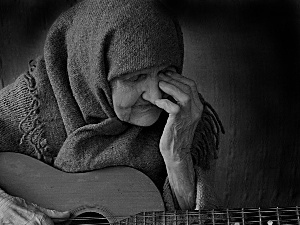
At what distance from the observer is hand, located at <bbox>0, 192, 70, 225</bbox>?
1.37 metres

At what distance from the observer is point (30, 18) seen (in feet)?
6.41

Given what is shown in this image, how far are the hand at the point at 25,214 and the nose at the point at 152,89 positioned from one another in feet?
0.94

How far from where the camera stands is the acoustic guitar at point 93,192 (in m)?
1.36

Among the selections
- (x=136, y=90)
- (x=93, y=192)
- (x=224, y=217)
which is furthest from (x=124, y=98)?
(x=224, y=217)

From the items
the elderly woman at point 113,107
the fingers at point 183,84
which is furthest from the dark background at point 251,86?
the fingers at point 183,84

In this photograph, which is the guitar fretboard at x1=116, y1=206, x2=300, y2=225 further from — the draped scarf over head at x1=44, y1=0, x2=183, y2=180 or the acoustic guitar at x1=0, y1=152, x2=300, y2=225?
the draped scarf over head at x1=44, y1=0, x2=183, y2=180

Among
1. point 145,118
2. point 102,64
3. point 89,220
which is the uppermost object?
point 102,64

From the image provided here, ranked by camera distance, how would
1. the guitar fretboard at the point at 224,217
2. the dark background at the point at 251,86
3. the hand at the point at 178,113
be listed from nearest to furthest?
1. the guitar fretboard at the point at 224,217
2. the hand at the point at 178,113
3. the dark background at the point at 251,86

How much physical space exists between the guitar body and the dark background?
0.45 meters

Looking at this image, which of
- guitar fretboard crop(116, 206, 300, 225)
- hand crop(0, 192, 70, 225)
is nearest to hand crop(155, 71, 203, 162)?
guitar fretboard crop(116, 206, 300, 225)

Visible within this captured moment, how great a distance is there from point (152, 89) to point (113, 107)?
0.10 m

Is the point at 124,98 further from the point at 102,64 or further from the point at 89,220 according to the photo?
the point at 89,220

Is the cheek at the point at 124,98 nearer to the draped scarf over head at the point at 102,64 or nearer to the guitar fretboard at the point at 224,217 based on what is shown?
the draped scarf over head at the point at 102,64

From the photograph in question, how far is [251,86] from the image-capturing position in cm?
184
